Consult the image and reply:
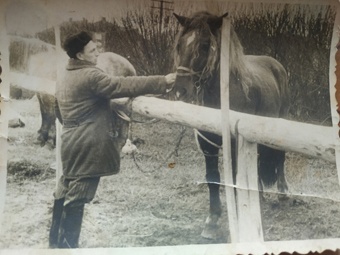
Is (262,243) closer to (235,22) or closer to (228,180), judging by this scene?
(228,180)

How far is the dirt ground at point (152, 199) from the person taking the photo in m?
0.56

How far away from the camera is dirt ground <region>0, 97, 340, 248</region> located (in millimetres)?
556

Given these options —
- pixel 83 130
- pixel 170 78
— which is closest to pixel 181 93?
pixel 170 78

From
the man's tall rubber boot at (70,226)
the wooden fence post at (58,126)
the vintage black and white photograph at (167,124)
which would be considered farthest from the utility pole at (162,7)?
the man's tall rubber boot at (70,226)

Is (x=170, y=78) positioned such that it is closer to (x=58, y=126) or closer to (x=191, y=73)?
(x=191, y=73)

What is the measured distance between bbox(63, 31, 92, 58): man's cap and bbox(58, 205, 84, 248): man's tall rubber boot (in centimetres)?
18

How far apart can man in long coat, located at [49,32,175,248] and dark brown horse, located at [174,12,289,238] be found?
74 mm

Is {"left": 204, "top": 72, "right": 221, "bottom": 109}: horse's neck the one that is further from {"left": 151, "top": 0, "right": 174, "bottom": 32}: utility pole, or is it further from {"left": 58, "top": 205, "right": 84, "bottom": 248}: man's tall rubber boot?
{"left": 58, "top": 205, "right": 84, "bottom": 248}: man's tall rubber boot

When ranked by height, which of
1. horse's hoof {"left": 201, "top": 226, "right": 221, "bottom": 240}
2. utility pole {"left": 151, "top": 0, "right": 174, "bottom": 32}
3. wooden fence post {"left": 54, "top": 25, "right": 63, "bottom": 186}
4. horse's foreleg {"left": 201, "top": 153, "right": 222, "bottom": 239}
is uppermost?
utility pole {"left": 151, "top": 0, "right": 174, "bottom": 32}

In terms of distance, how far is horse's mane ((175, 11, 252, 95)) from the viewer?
1.96ft

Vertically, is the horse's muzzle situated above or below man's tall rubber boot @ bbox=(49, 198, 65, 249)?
above

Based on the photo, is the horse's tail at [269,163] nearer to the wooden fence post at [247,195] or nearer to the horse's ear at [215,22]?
the wooden fence post at [247,195]

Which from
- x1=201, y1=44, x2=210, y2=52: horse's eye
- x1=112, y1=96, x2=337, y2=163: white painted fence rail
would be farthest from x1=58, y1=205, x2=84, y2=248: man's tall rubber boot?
x1=201, y1=44, x2=210, y2=52: horse's eye

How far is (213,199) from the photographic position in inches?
22.9
